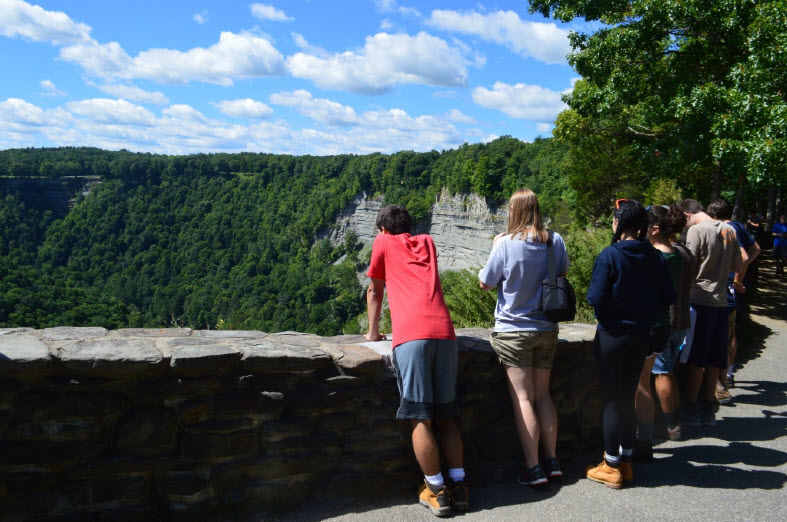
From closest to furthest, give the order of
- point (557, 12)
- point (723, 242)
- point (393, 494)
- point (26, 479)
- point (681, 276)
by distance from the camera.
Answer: point (26, 479) → point (393, 494) → point (681, 276) → point (723, 242) → point (557, 12)

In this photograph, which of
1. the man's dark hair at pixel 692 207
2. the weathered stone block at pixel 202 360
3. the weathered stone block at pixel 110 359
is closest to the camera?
the weathered stone block at pixel 110 359

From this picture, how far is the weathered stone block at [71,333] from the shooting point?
10.4 feet

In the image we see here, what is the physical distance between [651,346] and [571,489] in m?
0.98

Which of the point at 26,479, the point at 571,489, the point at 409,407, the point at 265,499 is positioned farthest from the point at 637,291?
the point at 26,479

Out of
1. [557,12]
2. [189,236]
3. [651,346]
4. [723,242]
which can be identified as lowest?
[189,236]

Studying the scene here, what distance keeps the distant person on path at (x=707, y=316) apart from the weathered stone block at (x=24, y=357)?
438 cm

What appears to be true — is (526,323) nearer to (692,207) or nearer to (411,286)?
(411,286)

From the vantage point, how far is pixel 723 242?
4.79 metres

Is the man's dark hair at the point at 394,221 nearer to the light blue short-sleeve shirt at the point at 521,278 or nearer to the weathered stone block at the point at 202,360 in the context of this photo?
the light blue short-sleeve shirt at the point at 521,278

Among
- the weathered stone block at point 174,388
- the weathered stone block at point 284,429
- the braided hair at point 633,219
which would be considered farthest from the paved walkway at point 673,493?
the braided hair at point 633,219

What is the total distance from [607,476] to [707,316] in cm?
198

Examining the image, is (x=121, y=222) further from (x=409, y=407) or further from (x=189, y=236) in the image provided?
(x=409, y=407)

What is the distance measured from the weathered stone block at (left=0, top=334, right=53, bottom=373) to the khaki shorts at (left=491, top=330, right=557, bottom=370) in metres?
2.36

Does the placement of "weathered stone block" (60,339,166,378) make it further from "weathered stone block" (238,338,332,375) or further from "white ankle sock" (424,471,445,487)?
"white ankle sock" (424,471,445,487)
